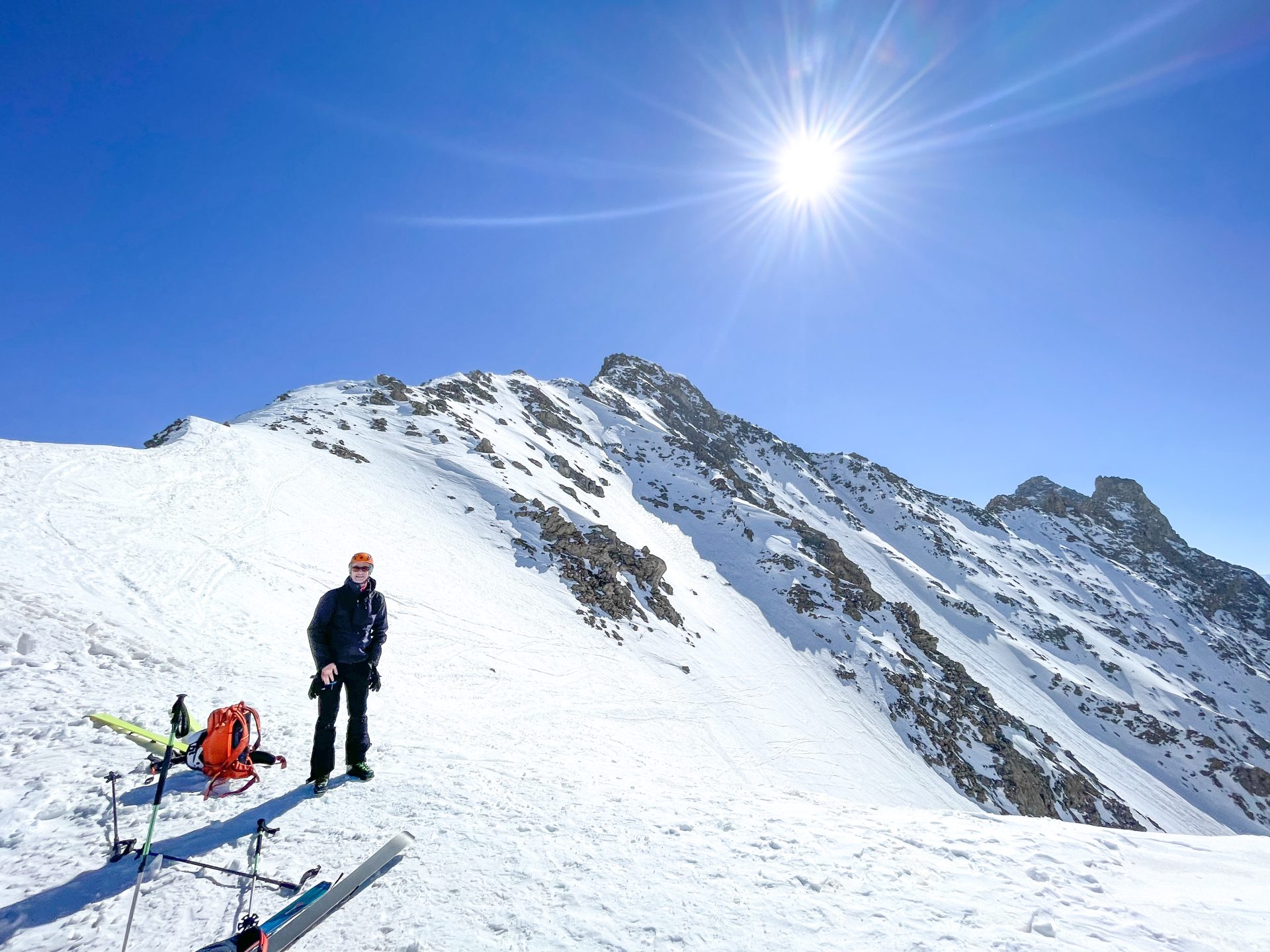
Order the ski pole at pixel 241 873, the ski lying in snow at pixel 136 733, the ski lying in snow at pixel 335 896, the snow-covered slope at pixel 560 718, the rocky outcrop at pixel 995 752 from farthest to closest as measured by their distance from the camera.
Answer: the rocky outcrop at pixel 995 752 < the ski lying in snow at pixel 136 733 < the snow-covered slope at pixel 560 718 < the ski pole at pixel 241 873 < the ski lying in snow at pixel 335 896

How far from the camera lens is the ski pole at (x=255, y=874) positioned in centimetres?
351

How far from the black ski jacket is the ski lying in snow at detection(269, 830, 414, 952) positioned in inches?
83.4

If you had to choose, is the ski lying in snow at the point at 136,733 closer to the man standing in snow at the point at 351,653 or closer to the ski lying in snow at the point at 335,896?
the man standing in snow at the point at 351,653

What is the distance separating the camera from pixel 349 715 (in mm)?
6121

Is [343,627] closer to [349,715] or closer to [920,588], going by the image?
[349,715]

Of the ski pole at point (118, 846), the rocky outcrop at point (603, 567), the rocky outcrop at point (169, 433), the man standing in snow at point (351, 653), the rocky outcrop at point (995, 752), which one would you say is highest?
the rocky outcrop at point (169, 433)

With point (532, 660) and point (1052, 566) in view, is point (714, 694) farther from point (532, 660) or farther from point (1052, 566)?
point (1052, 566)

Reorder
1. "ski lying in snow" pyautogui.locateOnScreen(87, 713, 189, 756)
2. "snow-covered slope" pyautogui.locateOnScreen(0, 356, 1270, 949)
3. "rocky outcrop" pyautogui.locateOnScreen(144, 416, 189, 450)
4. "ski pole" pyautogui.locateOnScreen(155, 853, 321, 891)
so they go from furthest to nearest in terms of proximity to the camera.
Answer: "rocky outcrop" pyautogui.locateOnScreen(144, 416, 189, 450) → "ski lying in snow" pyautogui.locateOnScreen(87, 713, 189, 756) → "snow-covered slope" pyautogui.locateOnScreen(0, 356, 1270, 949) → "ski pole" pyautogui.locateOnScreen(155, 853, 321, 891)

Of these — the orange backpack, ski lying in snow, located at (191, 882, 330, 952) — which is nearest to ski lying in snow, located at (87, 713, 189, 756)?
the orange backpack

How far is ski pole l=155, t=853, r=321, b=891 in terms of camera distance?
4004 millimetres

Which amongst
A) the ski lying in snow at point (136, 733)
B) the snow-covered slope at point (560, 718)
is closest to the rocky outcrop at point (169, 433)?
the snow-covered slope at point (560, 718)

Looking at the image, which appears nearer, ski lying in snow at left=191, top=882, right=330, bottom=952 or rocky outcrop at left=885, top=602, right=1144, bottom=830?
ski lying in snow at left=191, top=882, right=330, bottom=952

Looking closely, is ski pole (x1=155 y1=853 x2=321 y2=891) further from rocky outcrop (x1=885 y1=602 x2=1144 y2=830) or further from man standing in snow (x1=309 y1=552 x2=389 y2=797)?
rocky outcrop (x1=885 y1=602 x2=1144 y2=830)

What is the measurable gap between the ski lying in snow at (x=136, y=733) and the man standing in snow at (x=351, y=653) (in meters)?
1.38
